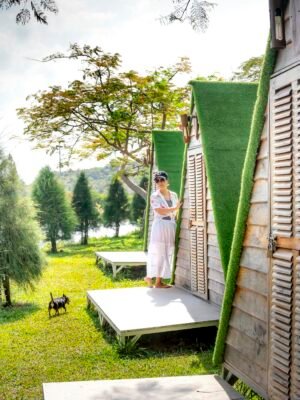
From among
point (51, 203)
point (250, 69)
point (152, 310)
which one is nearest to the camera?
point (152, 310)

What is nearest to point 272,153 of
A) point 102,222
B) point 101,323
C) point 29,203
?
point 101,323

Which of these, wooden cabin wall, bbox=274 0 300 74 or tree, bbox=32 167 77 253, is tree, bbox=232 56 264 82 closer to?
tree, bbox=32 167 77 253

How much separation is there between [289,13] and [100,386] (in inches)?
164

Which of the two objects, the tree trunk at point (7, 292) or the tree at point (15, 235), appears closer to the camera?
the tree at point (15, 235)

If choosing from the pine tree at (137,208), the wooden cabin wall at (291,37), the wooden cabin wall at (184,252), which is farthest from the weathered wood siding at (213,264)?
the pine tree at (137,208)

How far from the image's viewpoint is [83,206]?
111ft

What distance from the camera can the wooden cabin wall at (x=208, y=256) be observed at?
7.93 meters

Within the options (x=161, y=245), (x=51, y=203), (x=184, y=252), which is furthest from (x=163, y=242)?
(x=51, y=203)

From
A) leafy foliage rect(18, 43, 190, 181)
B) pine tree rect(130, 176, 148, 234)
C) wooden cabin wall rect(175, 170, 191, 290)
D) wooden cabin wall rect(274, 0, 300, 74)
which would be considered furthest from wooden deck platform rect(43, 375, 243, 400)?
pine tree rect(130, 176, 148, 234)

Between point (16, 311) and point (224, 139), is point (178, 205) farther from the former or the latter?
point (16, 311)

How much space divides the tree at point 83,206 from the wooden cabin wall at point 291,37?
2956cm

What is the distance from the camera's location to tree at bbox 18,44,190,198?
69.2 ft

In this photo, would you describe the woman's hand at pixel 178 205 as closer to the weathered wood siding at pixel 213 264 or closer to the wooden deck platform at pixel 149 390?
the weathered wood siding at pixel 213 264

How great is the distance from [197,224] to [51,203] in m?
21.2
